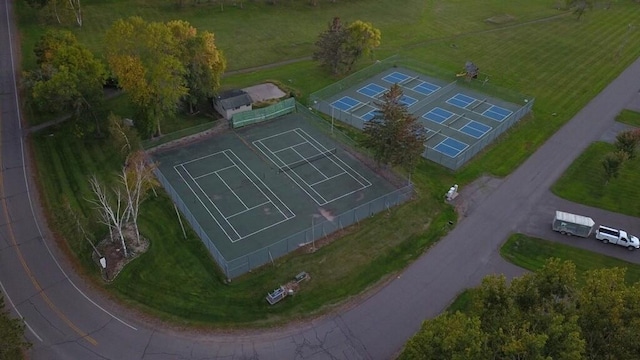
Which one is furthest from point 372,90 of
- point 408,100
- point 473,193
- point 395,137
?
point 473,193

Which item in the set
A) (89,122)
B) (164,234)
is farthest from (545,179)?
(89,122)

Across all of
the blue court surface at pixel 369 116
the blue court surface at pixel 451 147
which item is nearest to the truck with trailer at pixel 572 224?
the blue court surface at pixel 451 147

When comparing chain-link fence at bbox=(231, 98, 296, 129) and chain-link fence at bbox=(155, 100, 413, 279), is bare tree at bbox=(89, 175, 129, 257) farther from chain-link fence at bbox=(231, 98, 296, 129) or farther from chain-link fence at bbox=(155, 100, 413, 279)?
chain-link fence at bbox=(231, 98, 296, 129)

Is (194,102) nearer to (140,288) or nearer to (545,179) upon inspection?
(140,288)

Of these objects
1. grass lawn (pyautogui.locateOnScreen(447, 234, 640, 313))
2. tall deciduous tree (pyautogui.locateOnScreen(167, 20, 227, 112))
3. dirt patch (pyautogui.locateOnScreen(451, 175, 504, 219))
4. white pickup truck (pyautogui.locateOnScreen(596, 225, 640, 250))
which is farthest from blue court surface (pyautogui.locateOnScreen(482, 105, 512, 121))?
tall deciduous tree (pyautogui.locateOnScreen(167, 20, 227, 112))

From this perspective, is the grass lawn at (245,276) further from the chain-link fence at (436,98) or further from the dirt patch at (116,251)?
the chain-link fence at (436,98)

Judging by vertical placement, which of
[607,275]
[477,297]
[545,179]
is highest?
[607,275]
